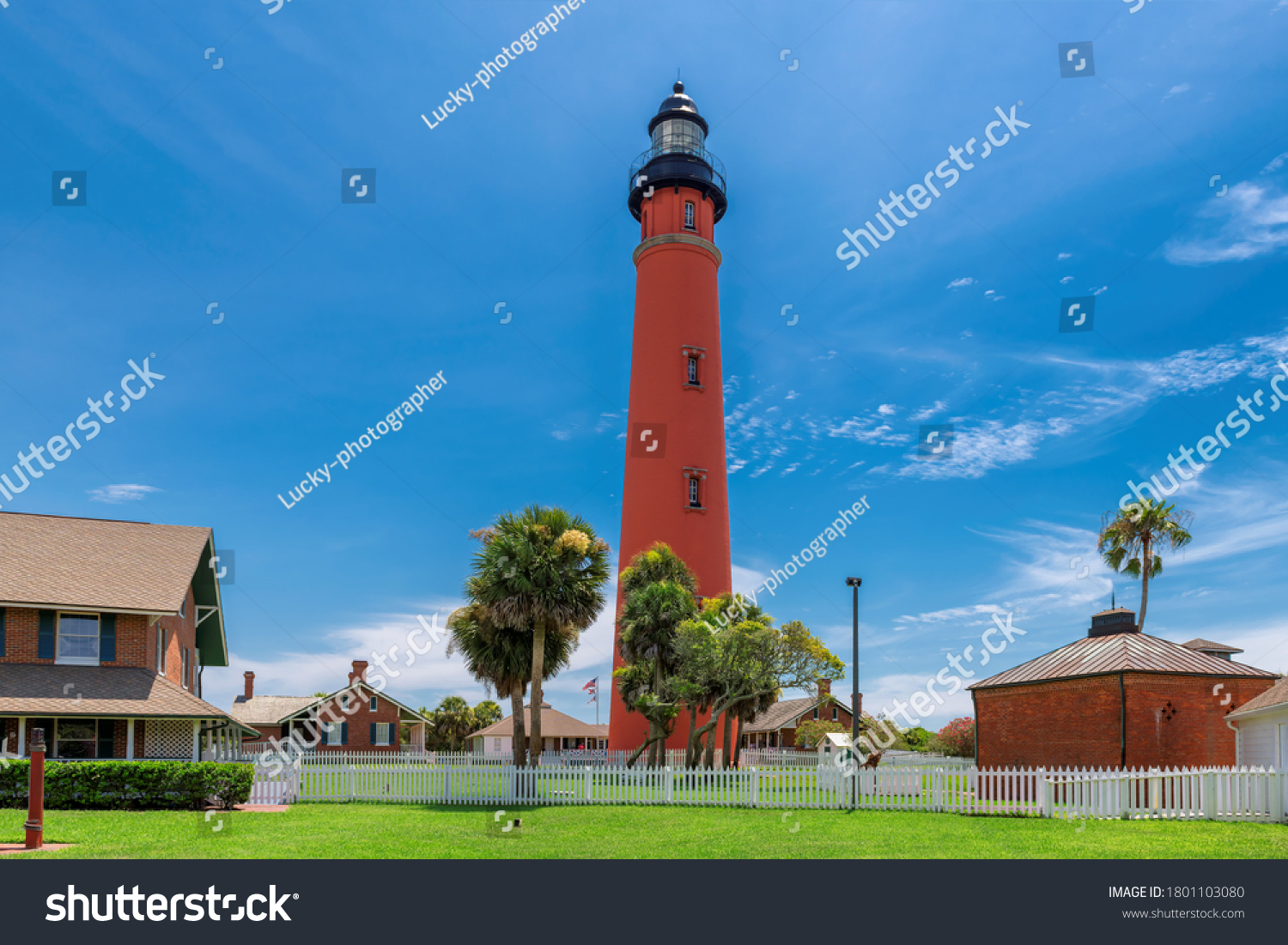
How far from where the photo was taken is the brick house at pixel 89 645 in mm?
22469

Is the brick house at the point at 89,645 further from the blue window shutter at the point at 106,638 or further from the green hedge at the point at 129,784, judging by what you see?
the green hedge at the point at 129,784

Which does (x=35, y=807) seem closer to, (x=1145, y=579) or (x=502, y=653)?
(x=502, y=653)

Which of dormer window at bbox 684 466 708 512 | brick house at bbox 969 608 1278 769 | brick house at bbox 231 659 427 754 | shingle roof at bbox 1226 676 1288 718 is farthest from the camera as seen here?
brick house at bbox 231 659 427 754

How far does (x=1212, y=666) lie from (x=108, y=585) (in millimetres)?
Result: 29128

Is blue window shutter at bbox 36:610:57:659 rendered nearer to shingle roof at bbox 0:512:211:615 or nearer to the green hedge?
shingle roof at bbox 0:512:211:615

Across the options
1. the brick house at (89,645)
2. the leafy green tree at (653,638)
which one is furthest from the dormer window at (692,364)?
the brick house at (89,645)

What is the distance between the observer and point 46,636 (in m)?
23.7

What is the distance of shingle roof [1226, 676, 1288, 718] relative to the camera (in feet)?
70.6

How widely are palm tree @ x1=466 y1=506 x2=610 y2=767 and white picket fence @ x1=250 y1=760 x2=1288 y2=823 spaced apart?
3.48m

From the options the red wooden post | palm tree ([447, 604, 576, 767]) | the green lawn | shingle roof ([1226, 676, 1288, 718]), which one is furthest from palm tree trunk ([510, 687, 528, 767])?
shingle roof ([1226, 676, 1288, 718])
